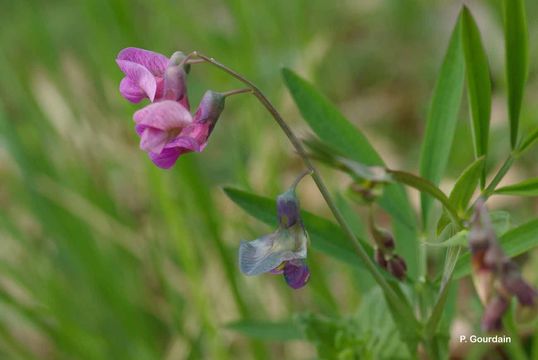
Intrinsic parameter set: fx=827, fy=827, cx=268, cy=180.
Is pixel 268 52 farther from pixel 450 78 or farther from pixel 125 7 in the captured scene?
pixel 450 78

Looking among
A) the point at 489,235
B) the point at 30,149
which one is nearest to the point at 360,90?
the point at 30,149

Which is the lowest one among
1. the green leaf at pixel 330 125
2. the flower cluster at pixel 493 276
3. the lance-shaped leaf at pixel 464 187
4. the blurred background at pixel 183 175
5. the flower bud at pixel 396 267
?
the flower cluster at pixel 493 276

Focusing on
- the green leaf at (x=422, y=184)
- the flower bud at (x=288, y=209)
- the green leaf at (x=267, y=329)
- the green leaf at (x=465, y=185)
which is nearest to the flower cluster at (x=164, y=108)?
the flower bud at (x=288, y=209)

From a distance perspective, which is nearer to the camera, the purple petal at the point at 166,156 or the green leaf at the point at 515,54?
the purple petal at the point at 166,156

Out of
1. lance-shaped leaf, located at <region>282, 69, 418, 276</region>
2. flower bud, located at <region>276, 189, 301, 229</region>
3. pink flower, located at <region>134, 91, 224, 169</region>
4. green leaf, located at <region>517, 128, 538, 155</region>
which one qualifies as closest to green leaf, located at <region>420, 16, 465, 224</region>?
lance-shaped leaf, located at <region>282, 69, 418, 276</region>

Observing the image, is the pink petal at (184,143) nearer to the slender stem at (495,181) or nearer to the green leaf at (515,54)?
the slender stem at (495,181)

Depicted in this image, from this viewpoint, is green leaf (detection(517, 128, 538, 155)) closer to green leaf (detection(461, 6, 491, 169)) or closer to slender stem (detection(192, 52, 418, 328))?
green leaf (detection(461, 6, 491, 169))

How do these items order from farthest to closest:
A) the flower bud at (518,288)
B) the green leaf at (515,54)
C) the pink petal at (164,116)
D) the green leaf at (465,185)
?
1. the green leaf at (515,54)
2. the green leaf at (465,185)
3. the pink petal at (164,116)
4. the flower bud at (518,288)
